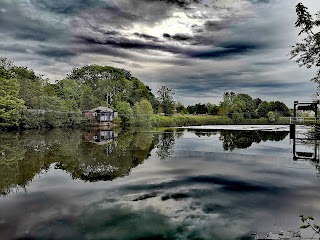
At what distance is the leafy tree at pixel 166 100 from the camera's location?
2054 inches

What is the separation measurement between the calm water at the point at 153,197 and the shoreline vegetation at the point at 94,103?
20247mm

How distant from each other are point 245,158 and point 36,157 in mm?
9160

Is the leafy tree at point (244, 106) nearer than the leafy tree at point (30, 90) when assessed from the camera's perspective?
No

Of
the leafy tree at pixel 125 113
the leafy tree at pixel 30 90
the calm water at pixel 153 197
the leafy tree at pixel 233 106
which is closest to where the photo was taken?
the calm water at pixel 153 197

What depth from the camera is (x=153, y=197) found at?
652 cm

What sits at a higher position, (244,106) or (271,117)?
(244,106)

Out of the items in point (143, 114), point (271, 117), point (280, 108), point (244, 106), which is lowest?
point (271, 117)

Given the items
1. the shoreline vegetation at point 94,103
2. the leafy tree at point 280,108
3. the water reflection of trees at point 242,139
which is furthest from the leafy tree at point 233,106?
the water reflection of trees at point 242,139

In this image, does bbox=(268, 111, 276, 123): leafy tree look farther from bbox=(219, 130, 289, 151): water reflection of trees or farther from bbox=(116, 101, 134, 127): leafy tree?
bbox=(219, 130, 289, 151): water reflection of trees

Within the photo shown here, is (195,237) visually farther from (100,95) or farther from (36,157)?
(100,95)

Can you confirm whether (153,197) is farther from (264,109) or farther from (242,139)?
(264,109)

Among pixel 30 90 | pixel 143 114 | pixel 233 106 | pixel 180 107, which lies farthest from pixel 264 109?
pixel 30 90

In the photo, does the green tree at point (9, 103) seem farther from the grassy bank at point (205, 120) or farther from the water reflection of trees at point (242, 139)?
the grassy bank at point (205, 120)

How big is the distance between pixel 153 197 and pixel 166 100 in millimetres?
46390
